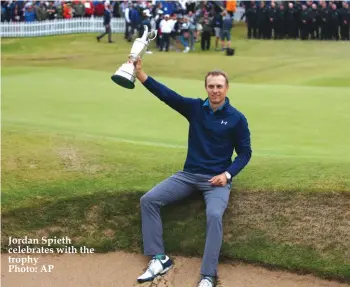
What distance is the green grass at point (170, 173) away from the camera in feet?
19.6

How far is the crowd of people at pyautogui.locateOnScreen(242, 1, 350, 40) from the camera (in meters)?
31.8

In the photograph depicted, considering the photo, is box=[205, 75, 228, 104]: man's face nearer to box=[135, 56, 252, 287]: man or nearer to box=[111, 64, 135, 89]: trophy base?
box=[135, 56, 252, 287]: man

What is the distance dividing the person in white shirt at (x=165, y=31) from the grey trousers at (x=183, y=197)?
24658 millimetres

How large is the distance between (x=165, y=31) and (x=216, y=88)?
25004 millimetres

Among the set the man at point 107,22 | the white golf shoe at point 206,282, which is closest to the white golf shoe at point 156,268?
the white golf shoe at point 206,282

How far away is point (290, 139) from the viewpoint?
10.5 metres

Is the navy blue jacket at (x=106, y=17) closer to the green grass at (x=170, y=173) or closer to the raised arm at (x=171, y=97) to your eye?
the green grass at (x=170, y=173)

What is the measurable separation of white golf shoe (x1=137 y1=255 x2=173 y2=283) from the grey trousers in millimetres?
83

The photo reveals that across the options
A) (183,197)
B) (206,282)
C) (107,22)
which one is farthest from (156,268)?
(107,22)

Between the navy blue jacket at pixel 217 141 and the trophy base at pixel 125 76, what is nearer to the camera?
the trophy base at pixel 125 76

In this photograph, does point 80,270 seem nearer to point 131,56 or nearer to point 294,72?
point 131,56

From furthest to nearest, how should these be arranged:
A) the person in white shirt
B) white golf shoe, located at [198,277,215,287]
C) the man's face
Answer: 1. the person in white shirt
2. the man's face
3. white golf shoe, located at [198,277,215,287]

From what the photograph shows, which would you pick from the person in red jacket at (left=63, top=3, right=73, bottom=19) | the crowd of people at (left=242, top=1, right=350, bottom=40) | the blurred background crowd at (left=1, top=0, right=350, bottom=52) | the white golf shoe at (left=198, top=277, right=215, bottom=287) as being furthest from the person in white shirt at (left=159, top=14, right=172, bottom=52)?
the white golf shoe at (left=198, top=277, right=215, bottom=287)

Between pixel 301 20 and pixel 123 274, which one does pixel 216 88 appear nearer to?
pixel 123 274
